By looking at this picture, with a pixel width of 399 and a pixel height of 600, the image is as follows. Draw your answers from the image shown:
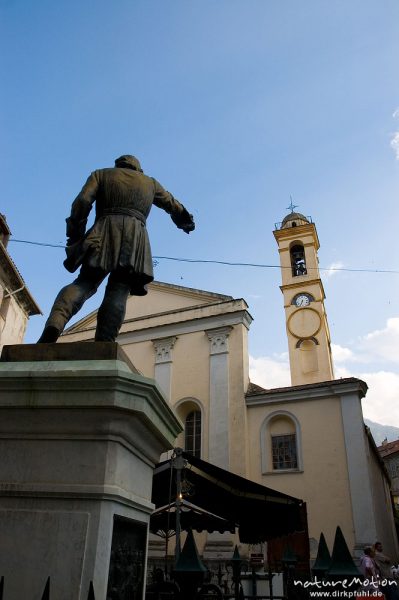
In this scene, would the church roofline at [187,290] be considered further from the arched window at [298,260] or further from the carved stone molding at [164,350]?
the arched window at [298,260]

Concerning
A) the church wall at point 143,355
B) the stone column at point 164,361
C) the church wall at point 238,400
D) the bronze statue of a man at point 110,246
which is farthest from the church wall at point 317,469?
the bronze statue of a man at point 110,246

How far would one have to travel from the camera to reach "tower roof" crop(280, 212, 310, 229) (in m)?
29.0

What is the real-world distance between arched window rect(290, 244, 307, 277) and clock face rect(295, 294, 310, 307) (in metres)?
1.46

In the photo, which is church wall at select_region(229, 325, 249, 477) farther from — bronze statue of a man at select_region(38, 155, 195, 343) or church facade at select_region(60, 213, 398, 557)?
bronze statue of a man at select_region(38, 155, 195, 343)

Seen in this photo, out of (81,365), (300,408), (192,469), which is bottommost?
(81,365)

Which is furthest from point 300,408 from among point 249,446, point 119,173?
point 119,173

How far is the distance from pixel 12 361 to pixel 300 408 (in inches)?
518

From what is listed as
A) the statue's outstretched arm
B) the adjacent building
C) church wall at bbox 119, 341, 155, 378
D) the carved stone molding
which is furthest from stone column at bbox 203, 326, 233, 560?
the statue's outstretched arm

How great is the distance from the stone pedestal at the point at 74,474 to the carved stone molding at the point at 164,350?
50.0ft

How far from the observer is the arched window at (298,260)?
Answer: 27.7 m

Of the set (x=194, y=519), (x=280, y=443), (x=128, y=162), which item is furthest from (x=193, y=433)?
(x=128, y=162)

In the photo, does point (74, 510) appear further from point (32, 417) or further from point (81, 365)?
point (81, 365)

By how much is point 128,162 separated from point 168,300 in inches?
613

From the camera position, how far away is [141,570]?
2.66 metres
